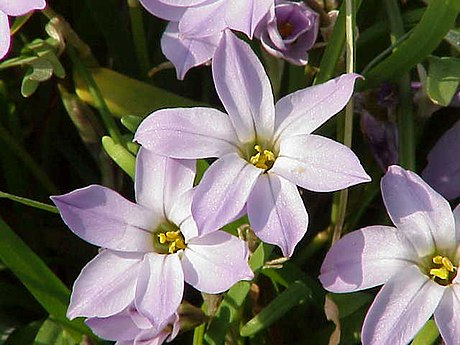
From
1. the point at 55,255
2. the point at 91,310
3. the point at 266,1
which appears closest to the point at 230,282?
the point at 91,310

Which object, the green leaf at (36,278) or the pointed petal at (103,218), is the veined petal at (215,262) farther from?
the green leaf at (36,278)

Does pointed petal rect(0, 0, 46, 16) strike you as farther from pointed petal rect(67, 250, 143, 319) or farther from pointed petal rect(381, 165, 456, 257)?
pointed petal rect(381, 165, 456, 257)

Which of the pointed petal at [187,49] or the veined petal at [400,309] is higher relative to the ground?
the pointed petal at [187,49]

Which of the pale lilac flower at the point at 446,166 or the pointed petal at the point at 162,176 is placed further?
the pale lilac flower at the point at 446,166

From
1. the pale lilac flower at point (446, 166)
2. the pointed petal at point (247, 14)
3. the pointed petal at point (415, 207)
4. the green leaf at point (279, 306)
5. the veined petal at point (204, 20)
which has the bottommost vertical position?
the green leaf at point (279, 306)

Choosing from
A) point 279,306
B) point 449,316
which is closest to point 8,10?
point 279,306

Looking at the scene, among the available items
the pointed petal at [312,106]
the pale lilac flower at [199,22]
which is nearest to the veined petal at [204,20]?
the pale lilac flower at [199,22]

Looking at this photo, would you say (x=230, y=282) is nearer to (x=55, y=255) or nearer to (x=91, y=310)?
(x=91, y=310)

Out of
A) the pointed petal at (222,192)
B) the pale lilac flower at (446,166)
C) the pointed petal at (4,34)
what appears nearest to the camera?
the pointed petal at (222,192)
